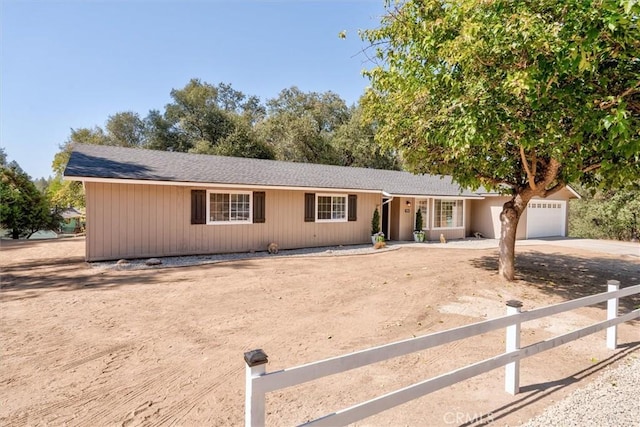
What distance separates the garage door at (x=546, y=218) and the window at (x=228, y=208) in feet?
54.1

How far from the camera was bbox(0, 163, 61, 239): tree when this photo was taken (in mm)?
16219

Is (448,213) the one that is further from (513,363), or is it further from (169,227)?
(513,363)

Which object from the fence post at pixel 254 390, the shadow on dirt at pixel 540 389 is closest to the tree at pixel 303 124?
the shadow on dirt at pixel 540 389

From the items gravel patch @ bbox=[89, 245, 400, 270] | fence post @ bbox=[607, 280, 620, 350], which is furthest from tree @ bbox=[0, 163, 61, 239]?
fence post @ bbox=[607, 280, 620, 350]

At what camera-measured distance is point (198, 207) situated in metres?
11.2

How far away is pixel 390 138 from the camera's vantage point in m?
7.78

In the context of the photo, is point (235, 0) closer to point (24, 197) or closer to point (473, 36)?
point (473, 36)

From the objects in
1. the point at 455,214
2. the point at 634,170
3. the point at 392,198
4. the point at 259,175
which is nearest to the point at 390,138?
the point at 634,170

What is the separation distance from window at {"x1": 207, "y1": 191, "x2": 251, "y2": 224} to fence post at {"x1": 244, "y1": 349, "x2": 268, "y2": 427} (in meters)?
10.1

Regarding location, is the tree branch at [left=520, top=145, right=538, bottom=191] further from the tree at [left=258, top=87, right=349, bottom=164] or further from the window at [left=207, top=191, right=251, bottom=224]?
the tree at [left=258, top=87, right=349, bottom=164]

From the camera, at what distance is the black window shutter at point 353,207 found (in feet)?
47.7

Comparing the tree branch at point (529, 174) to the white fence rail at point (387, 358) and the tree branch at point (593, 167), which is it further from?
the white fence rail at point (387, 358)

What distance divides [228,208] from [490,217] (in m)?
14.8

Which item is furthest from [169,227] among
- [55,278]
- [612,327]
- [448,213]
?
[448,213]
